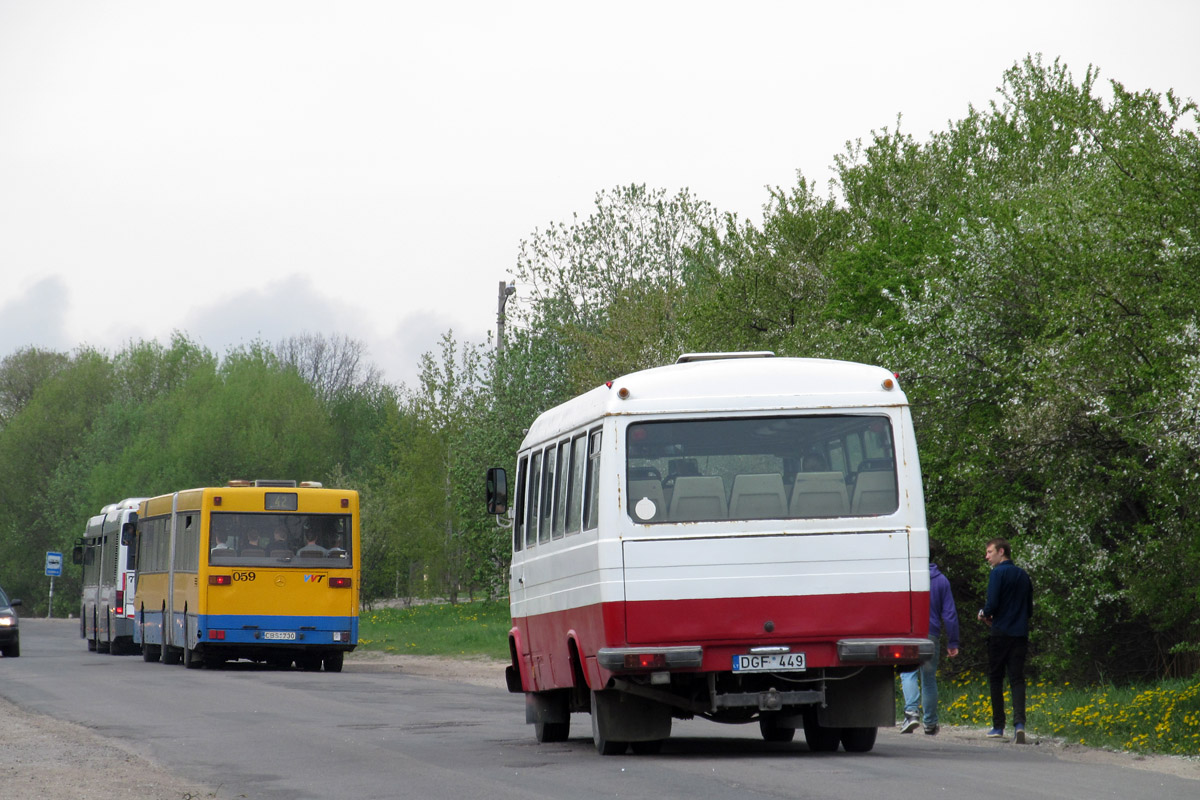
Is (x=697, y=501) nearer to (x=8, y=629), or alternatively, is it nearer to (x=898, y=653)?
(x=898, y=653)

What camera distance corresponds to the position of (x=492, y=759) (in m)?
13.5

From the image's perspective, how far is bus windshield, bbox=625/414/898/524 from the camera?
1278 centimetres

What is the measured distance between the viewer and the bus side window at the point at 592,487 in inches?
514

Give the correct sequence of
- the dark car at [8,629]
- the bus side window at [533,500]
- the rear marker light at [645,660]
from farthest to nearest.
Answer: the dark car at [8,629], the bus side window at [533,500], the rear marker light at [645,660]

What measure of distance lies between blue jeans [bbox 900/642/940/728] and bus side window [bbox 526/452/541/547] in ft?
12.4

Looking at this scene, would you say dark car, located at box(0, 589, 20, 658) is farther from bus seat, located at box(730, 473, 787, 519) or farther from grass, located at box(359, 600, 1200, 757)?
bus seat, located at box(730, 473, 787, 519)

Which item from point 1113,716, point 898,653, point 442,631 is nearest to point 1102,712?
point 1113,716

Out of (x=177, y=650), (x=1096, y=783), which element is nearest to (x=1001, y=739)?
(x=1096, y=783)

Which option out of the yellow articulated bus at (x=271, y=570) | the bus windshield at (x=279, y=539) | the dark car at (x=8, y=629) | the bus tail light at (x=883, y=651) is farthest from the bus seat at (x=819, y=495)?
the dark car at (x=8, y=629)

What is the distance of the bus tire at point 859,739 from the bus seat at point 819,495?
194 cm

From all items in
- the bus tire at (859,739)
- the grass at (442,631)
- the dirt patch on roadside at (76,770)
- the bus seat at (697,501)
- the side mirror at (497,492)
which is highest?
the side mirror at (497,492)

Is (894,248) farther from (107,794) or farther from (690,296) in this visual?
(107,794)

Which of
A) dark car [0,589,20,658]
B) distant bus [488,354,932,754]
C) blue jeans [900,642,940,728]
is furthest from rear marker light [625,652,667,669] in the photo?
dark car [0,589,20,658]

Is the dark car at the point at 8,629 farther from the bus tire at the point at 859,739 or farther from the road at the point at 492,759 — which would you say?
the bus tire at the point at 859,739
